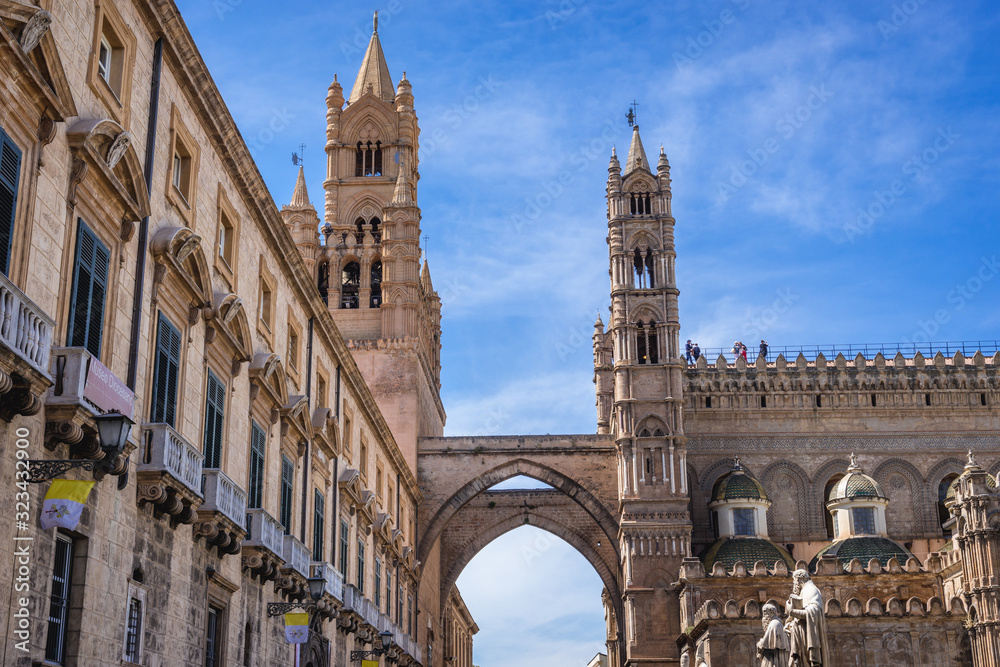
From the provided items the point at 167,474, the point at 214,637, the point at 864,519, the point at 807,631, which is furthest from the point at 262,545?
the point at 864,519

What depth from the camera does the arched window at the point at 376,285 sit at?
54.5 meters

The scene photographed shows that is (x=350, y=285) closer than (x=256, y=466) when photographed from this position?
No

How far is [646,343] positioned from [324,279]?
52.4 feet

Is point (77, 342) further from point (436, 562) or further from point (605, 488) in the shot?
point (436, 562)

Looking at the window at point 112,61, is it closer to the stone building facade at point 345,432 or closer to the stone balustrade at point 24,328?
the stone building facade at point 345,432

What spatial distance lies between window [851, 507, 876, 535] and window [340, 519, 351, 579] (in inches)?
1124

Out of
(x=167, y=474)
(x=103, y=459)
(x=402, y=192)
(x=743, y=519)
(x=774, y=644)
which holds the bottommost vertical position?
(x=774, y=644)

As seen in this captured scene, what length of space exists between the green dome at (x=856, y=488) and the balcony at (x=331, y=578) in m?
30.2

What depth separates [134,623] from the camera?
14.6 meters

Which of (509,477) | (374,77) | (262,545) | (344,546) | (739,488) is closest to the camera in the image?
(262,545)

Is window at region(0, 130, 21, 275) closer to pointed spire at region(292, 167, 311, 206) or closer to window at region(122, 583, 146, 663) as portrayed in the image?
window at region(122, 583, 146, 663)

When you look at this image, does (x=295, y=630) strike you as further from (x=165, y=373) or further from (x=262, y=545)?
(x=165, y=373)

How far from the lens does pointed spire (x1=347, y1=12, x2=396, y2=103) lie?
198 feet

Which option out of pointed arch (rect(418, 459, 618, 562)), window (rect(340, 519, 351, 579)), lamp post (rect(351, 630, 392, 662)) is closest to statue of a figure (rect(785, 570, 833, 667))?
window (rect(340, 519, 351, 579))
